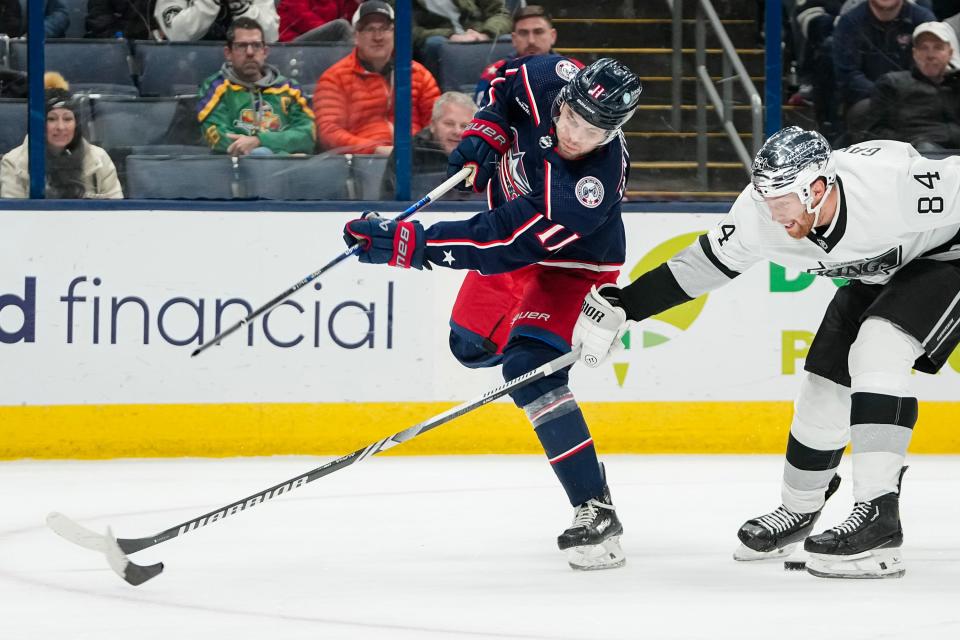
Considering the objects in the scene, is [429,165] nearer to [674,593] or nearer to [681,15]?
[681,15]

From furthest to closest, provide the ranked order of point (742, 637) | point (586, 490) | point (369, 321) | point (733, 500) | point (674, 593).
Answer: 1. point (369, 321)
2. point (733, 500)
3. point (586, 490)
4. point (674, 593)
5. point (742, 637)

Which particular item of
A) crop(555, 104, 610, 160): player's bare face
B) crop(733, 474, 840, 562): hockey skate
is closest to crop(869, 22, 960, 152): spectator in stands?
crop(733, 474, 840, 562): hockey skate

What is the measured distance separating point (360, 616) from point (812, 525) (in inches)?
48.3

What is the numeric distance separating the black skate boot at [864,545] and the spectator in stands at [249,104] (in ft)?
9.04

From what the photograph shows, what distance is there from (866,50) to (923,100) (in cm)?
28

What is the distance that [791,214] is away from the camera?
3.10m

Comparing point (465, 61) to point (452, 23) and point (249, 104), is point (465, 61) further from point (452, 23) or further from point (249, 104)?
point (249, 104)

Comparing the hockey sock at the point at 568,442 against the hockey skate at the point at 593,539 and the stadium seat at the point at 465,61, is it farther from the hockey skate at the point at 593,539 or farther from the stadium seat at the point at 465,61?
the stadium seat at the point at 465,61

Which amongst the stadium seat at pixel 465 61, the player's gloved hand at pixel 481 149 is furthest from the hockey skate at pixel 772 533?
the stadium seat at pixel 465 61

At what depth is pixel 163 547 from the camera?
359 centimetres

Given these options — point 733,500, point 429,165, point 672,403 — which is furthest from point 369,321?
point 733,500

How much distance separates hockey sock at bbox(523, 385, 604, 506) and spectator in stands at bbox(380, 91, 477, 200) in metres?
2.07

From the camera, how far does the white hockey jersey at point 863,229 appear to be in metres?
3.12

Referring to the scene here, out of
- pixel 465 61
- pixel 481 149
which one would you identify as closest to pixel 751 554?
pixel 481 149
